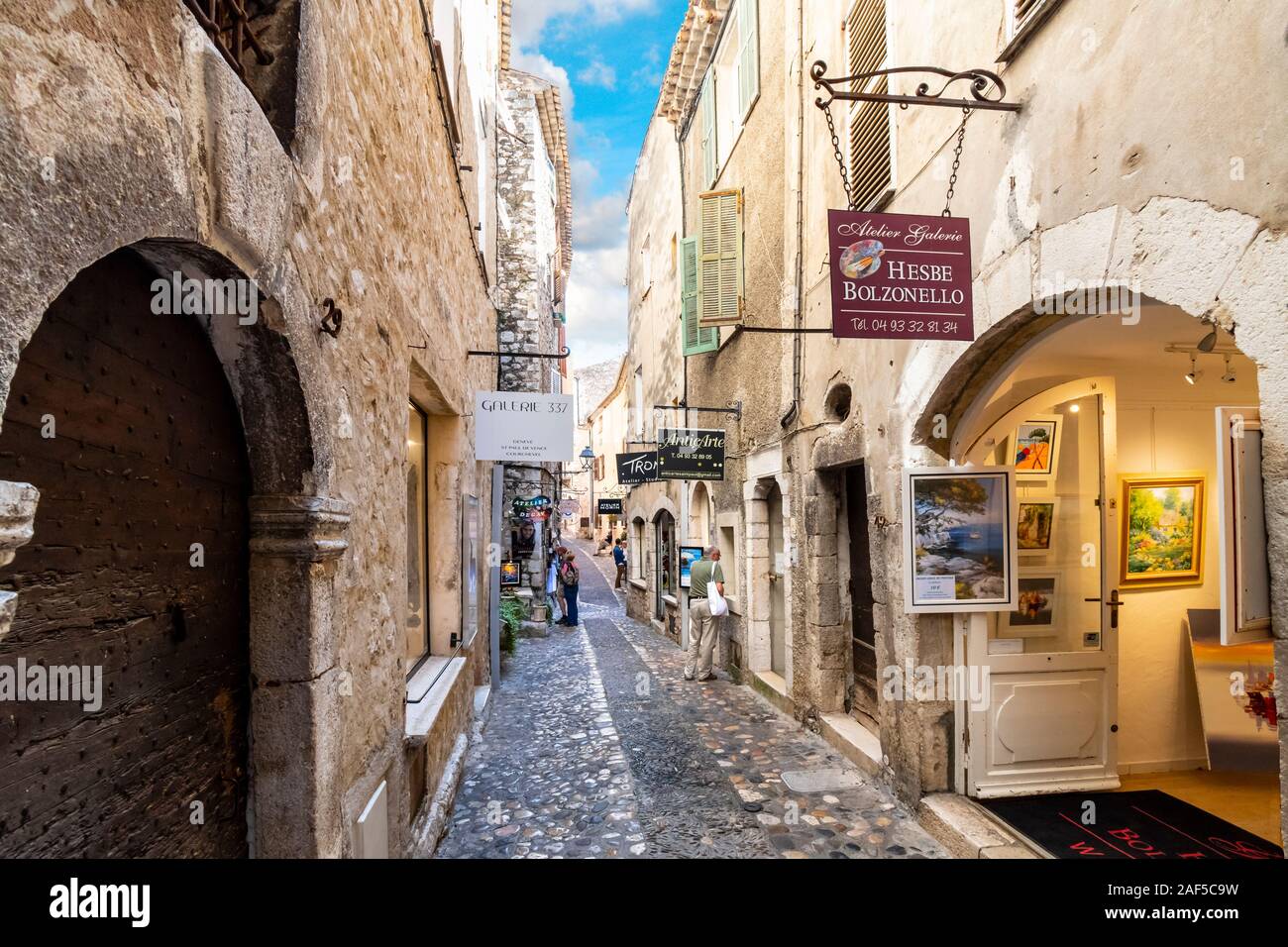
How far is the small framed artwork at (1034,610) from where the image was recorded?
4508 mm

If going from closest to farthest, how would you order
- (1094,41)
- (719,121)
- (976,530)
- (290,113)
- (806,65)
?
(290,113), (1094,41), (976,530), (806,65), (719,121)

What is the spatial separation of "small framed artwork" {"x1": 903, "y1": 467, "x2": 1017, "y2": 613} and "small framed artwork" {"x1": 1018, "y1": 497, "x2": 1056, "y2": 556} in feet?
1.60

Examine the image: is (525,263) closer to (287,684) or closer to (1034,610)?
(1034,610)

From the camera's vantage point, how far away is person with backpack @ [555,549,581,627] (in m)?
13.8

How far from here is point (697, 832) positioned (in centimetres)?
429

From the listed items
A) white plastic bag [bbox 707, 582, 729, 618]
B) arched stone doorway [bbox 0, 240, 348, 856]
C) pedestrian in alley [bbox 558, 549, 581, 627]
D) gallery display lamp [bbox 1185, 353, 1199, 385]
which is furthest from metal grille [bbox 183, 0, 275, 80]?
pedestrian in alley [bbox 558, 549, 581, 627]

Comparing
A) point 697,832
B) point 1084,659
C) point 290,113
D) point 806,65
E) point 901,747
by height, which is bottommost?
point 697,832

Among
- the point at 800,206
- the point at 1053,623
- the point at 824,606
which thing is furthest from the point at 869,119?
the point at 824,606

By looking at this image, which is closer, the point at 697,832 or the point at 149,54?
the point at 149,54

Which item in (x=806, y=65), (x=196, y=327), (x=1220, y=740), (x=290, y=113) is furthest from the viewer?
(x=806, y=65)

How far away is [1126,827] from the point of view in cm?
385

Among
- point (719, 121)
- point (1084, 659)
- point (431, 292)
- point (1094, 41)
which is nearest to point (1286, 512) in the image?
point (1094, 41)
